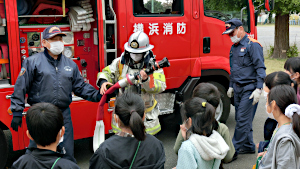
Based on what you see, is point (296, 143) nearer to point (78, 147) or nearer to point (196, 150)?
point (196, 150)

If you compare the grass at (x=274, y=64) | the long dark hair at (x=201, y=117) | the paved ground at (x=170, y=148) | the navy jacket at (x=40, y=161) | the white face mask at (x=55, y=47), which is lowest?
the paved ground at (x=170, y=148)

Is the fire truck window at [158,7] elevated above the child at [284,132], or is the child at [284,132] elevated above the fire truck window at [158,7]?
the fire truck window at [158,7]

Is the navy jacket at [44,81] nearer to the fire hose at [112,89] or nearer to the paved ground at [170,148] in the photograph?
the fire hose at [112,89]

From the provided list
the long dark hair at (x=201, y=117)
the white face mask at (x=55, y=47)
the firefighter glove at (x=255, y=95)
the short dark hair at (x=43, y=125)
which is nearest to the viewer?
the short dark hair at (x=43, y=125)

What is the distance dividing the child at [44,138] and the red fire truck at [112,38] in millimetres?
1987

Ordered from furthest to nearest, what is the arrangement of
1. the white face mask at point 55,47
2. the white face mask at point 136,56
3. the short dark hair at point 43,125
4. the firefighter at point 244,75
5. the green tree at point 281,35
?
the green tree at point 281,35 < the firefighter at point 244,75 < the white face mask at point 136,56 < the white face mask at point 55,47 < the short dark hair at point 43,125

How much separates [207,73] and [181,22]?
0.98 metres

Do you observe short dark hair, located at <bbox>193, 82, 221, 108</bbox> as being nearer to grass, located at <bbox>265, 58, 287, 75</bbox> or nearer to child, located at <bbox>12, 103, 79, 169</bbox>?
child, located at <bbox>12, 103, 79, 169</bbox>

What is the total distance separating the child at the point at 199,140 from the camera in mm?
2423

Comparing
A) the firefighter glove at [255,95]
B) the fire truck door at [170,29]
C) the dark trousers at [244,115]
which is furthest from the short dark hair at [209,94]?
the fire truck door at [170,29]

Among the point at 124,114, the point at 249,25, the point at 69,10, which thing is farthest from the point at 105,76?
the point at 249,25

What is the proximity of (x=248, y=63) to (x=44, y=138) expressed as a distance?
346 centimetres

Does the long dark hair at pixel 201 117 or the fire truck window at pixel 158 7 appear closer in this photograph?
the long dark hair at pixel 201 117

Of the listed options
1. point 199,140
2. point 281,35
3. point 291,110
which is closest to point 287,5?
point 281,35
